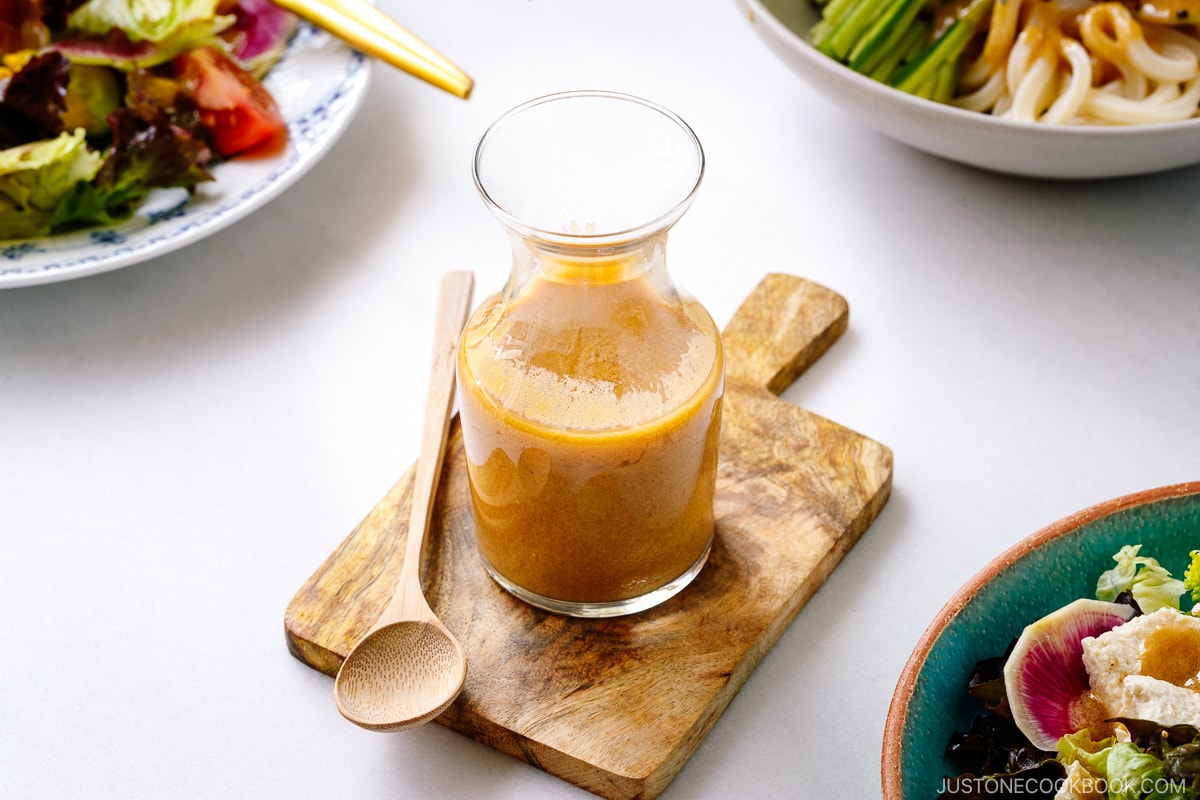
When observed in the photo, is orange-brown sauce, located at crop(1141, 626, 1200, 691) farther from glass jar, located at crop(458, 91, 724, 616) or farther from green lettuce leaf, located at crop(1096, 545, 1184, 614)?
glass jar, located at crop(458, 91, 724, 616)

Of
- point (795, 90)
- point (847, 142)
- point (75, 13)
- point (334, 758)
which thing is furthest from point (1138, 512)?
point (75, 13)

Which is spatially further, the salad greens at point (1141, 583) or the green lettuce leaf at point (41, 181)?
the green lettuce leaf at point (41, 181)

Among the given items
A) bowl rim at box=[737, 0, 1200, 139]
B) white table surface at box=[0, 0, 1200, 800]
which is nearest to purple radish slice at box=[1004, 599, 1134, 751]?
white table surface at box=[0, 0, 1200, 800]

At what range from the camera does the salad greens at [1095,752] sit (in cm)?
70

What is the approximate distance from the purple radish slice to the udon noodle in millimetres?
731

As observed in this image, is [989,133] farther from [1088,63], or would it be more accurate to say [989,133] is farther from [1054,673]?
[1054,673]

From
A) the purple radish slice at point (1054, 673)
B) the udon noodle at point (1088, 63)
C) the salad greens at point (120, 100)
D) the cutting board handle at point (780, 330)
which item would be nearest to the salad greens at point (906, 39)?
the udon noodle at point (1088, 63)

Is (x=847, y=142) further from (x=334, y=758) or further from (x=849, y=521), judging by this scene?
(x=334, y=758)

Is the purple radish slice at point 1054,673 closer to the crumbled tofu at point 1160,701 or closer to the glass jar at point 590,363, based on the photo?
the crumbled tofu at point 1160,701

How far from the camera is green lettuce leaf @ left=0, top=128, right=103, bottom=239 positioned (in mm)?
1274

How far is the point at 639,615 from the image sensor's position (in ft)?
3.22

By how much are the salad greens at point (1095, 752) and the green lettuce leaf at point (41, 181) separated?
1.03 meters

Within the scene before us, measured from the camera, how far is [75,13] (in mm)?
1462

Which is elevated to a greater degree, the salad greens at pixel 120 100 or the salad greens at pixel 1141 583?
the salad greens at pixel 1141 583
